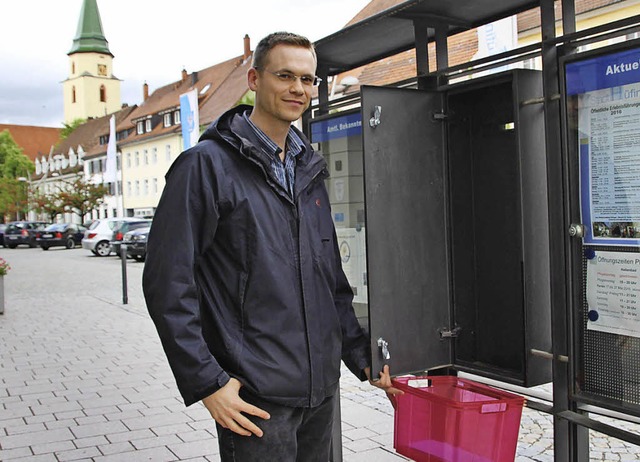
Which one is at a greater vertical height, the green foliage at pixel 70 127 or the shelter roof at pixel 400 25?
the green foliage at pixel 70 127

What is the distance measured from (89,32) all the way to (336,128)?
105992mm

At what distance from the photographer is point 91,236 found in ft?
101

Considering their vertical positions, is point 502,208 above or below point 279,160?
below

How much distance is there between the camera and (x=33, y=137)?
12119 cm

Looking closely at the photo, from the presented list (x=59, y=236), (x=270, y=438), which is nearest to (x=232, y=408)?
(x=270, y=438)

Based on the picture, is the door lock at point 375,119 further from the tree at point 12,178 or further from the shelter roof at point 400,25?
the tree at point 12,178

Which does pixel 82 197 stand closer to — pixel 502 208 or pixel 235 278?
pixel 502 208

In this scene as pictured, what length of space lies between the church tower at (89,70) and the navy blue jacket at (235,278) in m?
104

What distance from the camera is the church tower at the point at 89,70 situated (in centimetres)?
10138

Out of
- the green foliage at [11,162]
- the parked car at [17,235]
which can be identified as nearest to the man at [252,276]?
the parked car at [17,235]

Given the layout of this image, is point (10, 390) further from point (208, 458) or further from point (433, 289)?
point (433, 289)

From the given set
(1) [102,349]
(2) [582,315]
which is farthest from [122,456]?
(1) [102,349]

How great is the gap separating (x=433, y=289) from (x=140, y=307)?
33.7 feet

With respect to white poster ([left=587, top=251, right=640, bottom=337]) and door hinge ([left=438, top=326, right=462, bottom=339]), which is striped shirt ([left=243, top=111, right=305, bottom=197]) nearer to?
white poster ([left=587, top=251, right=640, bottom=337])
